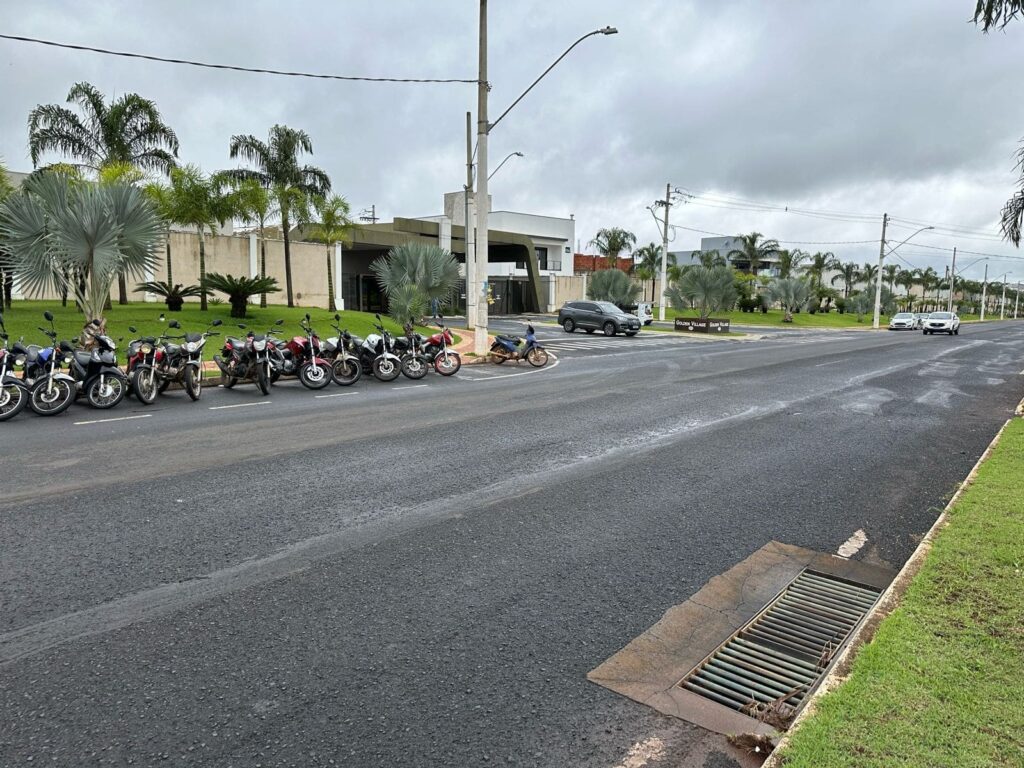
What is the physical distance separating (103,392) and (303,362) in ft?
12.3

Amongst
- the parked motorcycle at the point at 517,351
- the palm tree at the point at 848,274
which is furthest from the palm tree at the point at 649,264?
the parked motorcycle at the point at 517,351

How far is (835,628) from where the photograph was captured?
4.13 metres

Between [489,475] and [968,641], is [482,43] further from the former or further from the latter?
[968,641]

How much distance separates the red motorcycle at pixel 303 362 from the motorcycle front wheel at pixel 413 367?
1914 mm

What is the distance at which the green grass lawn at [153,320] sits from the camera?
19.3 meters

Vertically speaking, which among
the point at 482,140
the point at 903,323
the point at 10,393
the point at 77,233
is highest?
the point at 482,140

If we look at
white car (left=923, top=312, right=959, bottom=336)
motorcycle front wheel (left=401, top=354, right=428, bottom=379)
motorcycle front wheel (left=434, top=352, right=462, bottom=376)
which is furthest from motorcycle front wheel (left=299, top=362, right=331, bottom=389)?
white car (left=923, top=312, right=959, bottom=336)

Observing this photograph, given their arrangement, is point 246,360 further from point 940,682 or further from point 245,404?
point 940,682

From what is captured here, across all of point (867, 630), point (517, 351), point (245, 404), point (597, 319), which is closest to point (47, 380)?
point (245, 404)

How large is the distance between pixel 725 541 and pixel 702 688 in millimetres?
2057

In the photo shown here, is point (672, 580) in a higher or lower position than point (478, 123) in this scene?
lower

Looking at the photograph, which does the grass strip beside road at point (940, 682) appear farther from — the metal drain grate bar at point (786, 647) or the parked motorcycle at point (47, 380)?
the parked motorcycle at point (47, 380)

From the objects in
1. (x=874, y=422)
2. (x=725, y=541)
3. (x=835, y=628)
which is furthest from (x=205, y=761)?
(x=874, y=422)

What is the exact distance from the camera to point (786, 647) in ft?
12.8
